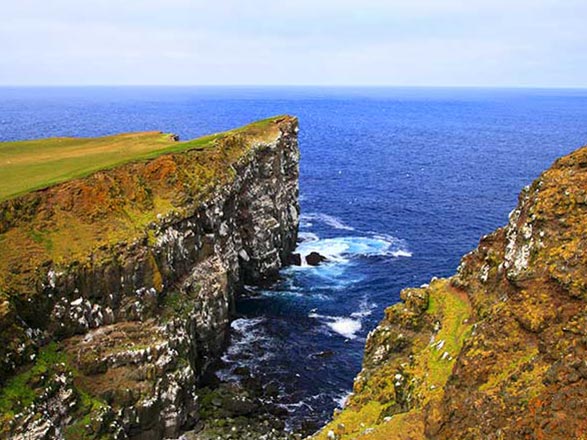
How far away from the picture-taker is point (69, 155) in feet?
222

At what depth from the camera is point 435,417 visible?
2473cm

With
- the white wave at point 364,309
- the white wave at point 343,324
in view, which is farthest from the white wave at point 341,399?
the white wave at point 364,309

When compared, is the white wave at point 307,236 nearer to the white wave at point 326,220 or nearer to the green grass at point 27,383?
the white wave at point 326,220

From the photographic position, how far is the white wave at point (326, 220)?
95.2 m

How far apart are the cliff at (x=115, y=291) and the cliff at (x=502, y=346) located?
18.9 m

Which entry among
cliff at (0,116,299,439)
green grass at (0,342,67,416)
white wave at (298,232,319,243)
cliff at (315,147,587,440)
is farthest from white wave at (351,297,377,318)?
green grass at (0,342,67,416)

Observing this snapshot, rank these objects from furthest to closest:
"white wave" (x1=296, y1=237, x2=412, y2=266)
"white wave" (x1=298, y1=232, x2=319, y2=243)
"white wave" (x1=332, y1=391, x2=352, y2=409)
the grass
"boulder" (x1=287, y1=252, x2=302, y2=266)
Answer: "white wave" (x1=298, y1=232, x2=319, y2=243) → "white wave" (x1=296, y1=237, x2=412, y2=266) → "boulder" (x1=287, y1=252, x2=302, y2=266) → "white wave" (x1=332, y1=391, x2=352, y2=409) → the grass

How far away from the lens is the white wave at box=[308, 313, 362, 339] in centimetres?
6022

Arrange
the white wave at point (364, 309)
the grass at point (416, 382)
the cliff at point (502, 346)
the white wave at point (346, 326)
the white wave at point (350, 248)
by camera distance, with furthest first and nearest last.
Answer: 1. the white wave at point (350, 248)
2. the white wave at point (364, 309)
3. the white wave at point (346, 326)
4. the grass at point (416, 382)
5. the cliff at point (502, 346)

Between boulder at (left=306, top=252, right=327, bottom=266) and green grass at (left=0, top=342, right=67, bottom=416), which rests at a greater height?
green grass at (left=0, top=342, right=67, bottom=416)

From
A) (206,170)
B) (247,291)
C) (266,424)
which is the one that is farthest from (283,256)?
(266,424)

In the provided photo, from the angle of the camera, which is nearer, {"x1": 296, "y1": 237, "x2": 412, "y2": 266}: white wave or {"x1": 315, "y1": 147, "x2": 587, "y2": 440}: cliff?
{"x1": 315, "y1": 147, "x2": 587, "y2": 440}: cliff

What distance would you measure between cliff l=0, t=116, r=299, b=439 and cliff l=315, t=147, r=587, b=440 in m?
18.9

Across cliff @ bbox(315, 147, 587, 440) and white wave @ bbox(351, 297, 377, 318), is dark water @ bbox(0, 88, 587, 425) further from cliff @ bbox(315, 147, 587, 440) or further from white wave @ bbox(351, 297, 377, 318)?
cliff @ bbox(315, 147, 587, 440)
